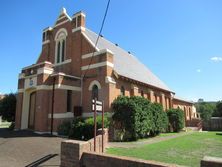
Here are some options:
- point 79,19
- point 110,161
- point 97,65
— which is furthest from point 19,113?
point 110,161

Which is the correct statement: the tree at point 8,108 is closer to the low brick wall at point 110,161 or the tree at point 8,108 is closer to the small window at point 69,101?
the small window at point 69,101

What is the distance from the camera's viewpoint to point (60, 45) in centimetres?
2559

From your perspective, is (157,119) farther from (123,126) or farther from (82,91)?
(82,91)

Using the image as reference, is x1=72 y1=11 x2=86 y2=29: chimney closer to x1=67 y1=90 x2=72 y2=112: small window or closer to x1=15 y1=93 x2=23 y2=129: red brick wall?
x1=67 y1=90 x2=72 y2=112: small window

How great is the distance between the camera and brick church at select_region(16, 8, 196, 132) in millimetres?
20062

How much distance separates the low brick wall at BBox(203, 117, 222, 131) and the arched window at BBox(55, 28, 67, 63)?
24702 mm

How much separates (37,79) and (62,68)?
4.04 metres

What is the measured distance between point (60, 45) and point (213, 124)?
26.1m

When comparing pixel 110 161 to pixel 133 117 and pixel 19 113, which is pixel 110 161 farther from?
pixel 19 113

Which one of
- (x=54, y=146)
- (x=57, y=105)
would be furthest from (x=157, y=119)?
(x=54, y=146)

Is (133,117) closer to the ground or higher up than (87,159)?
higher up

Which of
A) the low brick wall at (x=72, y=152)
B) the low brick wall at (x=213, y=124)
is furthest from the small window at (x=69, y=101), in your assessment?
the low brick wall at (x=213, y=124)

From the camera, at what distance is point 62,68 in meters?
24.5

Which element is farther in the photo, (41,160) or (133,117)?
(133,117)
